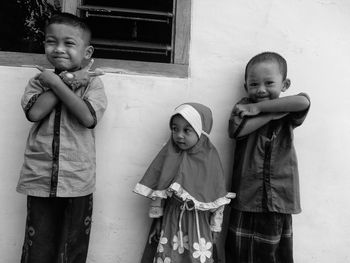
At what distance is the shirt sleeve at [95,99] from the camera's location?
7.34ft

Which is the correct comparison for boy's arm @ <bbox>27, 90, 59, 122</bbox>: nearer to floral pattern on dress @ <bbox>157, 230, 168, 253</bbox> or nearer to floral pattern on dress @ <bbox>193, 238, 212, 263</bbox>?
floral pattern on dress @ <bbox>157, 230, 168, 253</bbox>

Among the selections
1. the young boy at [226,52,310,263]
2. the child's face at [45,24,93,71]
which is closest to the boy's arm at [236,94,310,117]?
the young boy at [226,52,310,263]

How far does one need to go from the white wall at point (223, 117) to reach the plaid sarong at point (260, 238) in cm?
27

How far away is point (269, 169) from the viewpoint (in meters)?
2.36

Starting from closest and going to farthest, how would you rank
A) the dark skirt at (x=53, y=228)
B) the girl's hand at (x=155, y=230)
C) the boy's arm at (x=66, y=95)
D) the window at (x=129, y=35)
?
1. the boy's arm at (x=66, y=95)
2. the dark skirt at (x=53, y=228)
3. the girl's hand at (x=155, y=230)
4. the window at (x=129, y=35)

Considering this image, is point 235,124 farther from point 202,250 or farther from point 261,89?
point 202,250

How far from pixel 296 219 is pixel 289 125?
0.74m

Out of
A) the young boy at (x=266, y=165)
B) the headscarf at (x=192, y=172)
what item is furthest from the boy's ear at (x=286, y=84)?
the headscarf at (x=192, y=172)

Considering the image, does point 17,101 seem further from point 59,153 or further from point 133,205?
point 133,205

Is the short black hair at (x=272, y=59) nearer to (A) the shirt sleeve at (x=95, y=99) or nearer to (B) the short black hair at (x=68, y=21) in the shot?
(A) the shirt sleeve at (x=95, y=99)

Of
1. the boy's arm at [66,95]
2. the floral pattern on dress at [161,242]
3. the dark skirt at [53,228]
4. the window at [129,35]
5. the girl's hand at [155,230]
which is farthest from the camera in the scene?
the window at [129,35]


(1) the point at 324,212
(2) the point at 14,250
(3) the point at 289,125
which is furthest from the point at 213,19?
(2) the point at 14,250

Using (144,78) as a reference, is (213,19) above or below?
above

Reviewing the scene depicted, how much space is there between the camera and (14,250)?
8.45ft
